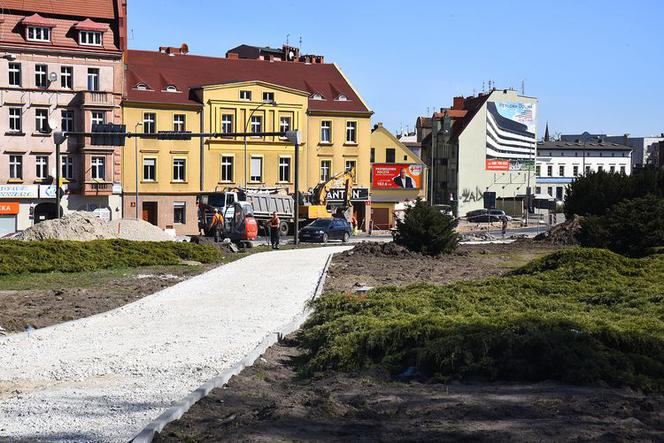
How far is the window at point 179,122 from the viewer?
6550 centimetres

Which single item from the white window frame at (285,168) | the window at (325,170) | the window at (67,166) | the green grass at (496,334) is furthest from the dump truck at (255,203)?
the green grass at (496,334)

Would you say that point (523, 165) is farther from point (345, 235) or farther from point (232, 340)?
point (232, 340)

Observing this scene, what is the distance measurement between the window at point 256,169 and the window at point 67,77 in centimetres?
1342

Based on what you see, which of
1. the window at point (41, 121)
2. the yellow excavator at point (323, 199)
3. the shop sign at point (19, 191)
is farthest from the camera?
the window at point (41, 121)

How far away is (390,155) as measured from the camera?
8594cm

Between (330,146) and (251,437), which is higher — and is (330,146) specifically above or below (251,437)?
above

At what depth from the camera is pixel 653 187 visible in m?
43.2

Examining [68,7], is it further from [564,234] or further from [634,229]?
[634,229]

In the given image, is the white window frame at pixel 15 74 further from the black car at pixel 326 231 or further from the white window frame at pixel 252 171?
the black car at pixel 326 231

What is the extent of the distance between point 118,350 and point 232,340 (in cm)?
166

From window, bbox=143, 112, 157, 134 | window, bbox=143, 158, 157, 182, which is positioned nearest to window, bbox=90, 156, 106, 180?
window, bbox=143, 158, 157, 182

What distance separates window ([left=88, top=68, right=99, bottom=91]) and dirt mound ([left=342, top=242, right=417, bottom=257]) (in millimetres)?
34231

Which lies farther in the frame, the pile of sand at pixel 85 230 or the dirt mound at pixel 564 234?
the dirt mound at pixel 564 234

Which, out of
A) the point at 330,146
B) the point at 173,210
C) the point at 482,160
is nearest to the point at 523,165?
the point at 482,160
